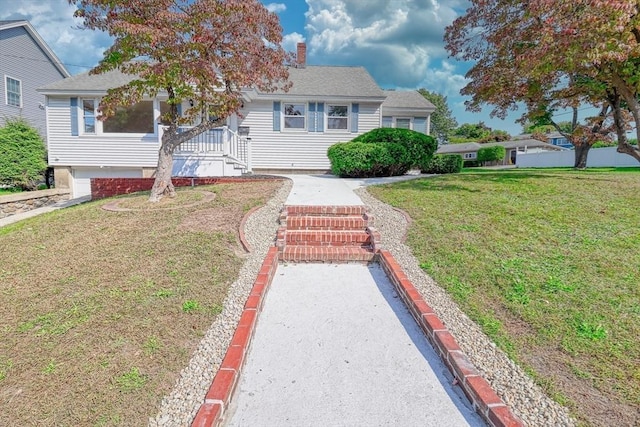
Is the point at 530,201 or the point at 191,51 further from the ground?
the point at 191,51

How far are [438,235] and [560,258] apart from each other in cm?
163

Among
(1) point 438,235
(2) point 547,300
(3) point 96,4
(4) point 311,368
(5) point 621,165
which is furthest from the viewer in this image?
(5) point 621,165

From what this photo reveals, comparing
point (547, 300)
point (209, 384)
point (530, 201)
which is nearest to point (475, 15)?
point (530, 201)

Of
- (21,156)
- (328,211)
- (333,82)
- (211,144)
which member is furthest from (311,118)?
(21,156)

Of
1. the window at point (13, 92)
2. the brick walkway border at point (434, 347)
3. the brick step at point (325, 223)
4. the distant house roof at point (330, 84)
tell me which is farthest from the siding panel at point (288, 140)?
the window at point (13, 92)

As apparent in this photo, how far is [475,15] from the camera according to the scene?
10.4 metres

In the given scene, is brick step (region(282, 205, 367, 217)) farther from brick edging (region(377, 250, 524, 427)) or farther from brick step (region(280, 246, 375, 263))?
brick edging (region(377, 250, 524, 427))

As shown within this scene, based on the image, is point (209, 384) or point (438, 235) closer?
point (209, 384)

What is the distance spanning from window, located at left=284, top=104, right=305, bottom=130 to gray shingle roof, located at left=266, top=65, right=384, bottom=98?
614mm

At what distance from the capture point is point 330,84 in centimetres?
1540

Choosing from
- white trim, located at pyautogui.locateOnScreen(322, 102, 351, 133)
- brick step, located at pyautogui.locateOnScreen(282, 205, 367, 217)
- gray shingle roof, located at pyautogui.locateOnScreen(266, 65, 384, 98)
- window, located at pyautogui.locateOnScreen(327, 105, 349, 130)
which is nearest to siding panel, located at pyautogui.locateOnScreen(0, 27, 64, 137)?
gray shingle roof, located at pyautogui.locateOnScreen(266, 65, 384, 98)

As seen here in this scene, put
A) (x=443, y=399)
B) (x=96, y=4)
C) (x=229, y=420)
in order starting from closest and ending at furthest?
(x=229, y=420)
(x=443, y=399)
(x=96, y=4)

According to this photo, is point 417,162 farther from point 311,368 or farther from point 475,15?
point 311,368

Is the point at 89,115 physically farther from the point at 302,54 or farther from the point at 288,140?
the point at 302,54
